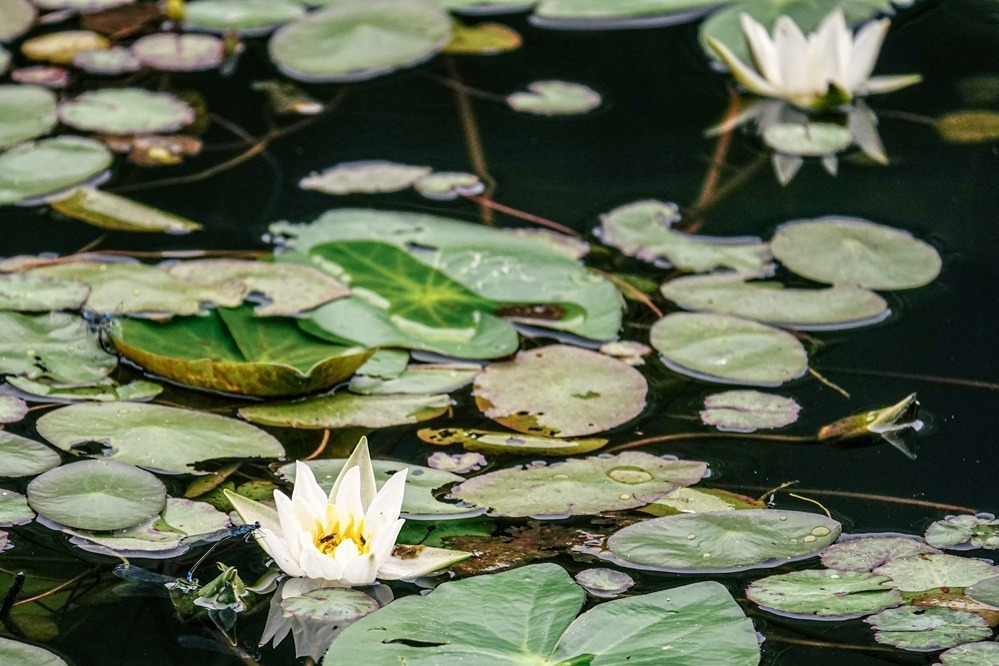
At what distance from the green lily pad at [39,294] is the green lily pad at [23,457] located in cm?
38

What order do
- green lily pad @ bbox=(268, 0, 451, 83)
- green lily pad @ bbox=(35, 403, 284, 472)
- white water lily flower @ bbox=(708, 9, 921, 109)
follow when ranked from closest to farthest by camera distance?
green lily pad @ bbox=(35, 403, 284, 472)
white water lily flower @ bbox=(708, 9, 921, 109)
green lily pad @ bbox=(268, 0, 451, 83)

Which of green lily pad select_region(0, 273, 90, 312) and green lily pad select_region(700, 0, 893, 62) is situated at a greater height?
green lily pad select_region(700, 0, 893, 62)

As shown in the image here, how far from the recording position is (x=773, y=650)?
153 cm

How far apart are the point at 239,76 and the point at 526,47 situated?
0.82m

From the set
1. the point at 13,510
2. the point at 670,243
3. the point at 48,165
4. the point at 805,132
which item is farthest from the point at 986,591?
the point at 48,165

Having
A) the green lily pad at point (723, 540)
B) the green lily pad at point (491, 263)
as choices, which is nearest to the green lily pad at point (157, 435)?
the green lily pad at point (491, 263)

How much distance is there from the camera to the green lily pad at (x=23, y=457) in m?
1.83

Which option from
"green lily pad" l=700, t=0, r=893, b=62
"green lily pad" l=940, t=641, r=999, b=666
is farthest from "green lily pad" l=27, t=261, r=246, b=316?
"green lily pad" l=700, t=0, r=893, b=62

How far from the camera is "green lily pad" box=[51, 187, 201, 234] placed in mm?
2598

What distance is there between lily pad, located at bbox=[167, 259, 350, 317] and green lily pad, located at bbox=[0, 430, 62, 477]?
0.51 metres

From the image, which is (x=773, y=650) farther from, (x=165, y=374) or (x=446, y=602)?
(x=165, y=374)

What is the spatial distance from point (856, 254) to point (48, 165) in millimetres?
1830

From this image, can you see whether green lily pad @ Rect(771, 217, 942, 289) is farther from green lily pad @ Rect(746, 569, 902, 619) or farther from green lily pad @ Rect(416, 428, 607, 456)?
green lily pad @ Rect(746, 569, 902, 619)

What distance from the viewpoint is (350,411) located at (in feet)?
6.70
